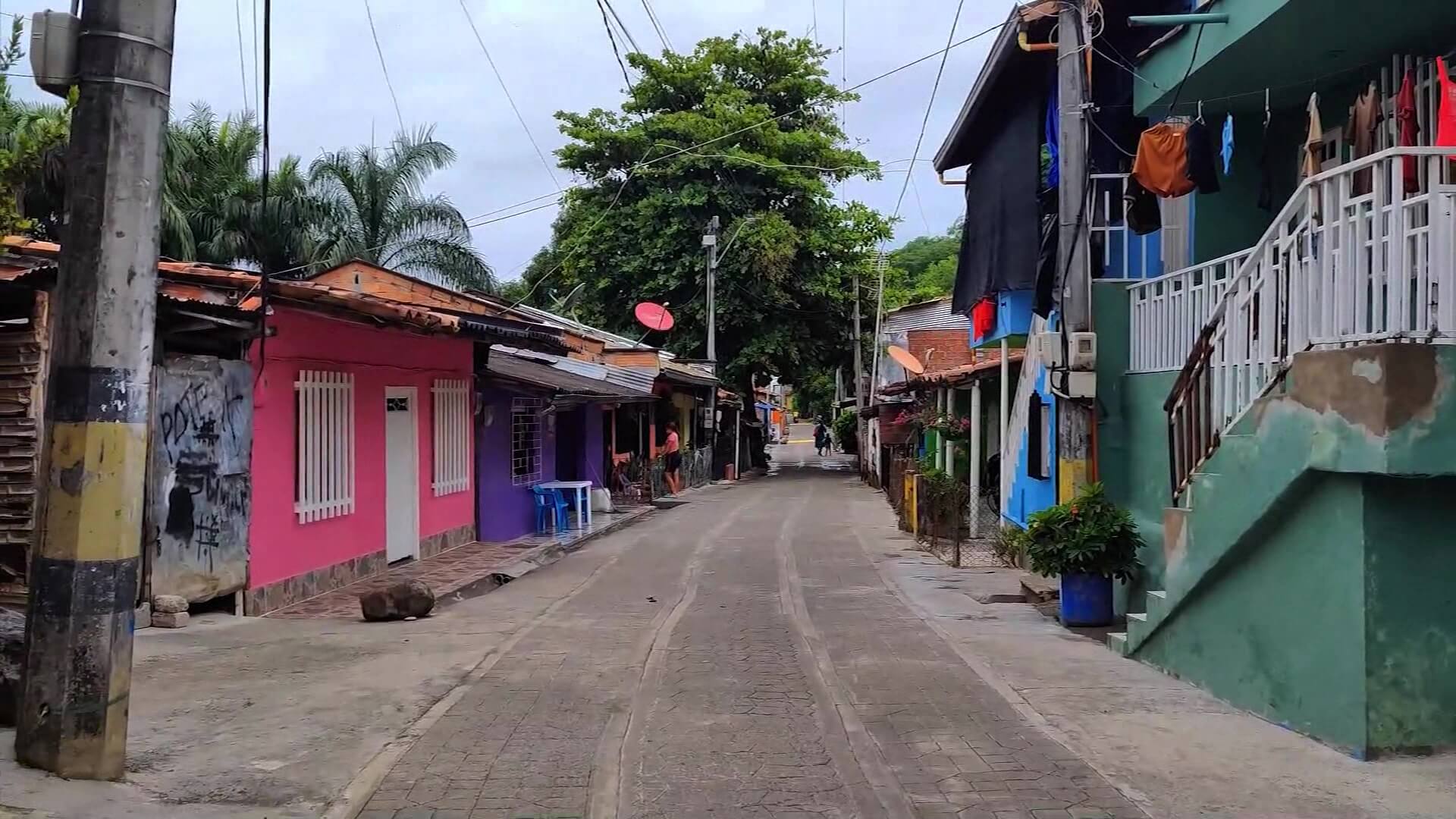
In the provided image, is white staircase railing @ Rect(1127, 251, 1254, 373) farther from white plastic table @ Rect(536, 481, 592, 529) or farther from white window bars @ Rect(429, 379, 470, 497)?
white plastic table @ Rect(536, 481, 592, 529)

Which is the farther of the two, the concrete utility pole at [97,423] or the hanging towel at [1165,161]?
the hanging towel at [1165,161]

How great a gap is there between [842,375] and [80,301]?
45285mm

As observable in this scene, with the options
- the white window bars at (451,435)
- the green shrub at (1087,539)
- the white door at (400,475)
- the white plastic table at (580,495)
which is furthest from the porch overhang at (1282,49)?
the white plastic table at (580,495)

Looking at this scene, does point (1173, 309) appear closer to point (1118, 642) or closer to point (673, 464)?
point (1118, 642)

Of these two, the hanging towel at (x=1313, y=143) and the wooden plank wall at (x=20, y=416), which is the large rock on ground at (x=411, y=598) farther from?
the hanging towel at (x=1313, y=143)

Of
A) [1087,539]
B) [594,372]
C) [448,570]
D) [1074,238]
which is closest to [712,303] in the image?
[594,372]

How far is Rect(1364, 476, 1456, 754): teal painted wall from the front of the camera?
5559 mm

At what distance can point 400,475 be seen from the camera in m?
13.7

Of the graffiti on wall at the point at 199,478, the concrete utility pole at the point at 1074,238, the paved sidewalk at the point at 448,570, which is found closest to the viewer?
the graffiti on wall at the point at 199,478

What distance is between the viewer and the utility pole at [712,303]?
109ft

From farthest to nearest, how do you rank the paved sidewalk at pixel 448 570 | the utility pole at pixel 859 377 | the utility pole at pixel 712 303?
1. the utility pole at pixel 859 377
2. the utility pole at pixel 712 303
3. the paved sidewalk at pixel 448 570

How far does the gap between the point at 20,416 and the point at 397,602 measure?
136 inches

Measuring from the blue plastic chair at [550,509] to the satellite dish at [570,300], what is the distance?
16.8 m

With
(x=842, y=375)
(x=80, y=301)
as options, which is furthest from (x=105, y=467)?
(x=842, y=375)
